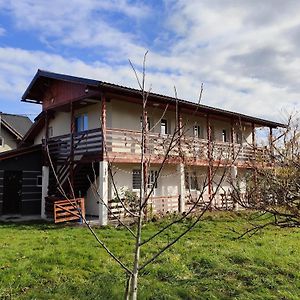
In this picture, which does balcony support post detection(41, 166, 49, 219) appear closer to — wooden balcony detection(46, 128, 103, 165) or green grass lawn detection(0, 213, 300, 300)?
wooden balcony detection(46, 128, 103, 165)

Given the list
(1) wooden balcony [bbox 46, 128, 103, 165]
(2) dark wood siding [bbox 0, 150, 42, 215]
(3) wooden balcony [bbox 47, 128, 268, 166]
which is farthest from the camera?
(2) dark wood siding [bbox 0, 150, 42, 215]

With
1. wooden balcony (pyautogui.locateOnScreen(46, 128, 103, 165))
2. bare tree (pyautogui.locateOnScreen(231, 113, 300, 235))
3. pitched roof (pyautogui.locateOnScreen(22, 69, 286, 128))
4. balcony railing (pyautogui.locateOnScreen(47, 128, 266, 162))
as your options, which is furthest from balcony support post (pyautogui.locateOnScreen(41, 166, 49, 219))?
bare tree (pyautogui.locateOnScreen(231, 113, 300, 235))

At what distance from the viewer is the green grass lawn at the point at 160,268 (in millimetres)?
6820

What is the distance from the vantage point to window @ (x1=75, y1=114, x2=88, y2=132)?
19.7 metres

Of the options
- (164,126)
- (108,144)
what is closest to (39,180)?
(108,144)

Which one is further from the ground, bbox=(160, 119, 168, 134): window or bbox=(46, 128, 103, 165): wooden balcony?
bbox=(160, 119, 168, 134): window

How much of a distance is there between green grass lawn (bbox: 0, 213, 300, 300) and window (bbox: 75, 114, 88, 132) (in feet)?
26.7

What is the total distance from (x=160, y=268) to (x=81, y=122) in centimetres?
1320

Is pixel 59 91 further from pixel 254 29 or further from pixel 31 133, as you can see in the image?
pixel 254 29

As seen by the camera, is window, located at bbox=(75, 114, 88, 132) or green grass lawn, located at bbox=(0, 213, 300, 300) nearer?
green grass lawn, located at bbox=(0, 213, 300, 300)

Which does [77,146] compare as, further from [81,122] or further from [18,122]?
[18,122]

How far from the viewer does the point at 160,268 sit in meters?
8.21

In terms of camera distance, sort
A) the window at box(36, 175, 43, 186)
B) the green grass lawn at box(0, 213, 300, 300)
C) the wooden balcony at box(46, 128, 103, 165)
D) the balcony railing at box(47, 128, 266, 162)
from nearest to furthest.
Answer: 1. the green grass lawn at box(0, 213, 300, 300)
2. the balcony railing at box(47, 128, 266, 162)
3. the wooden balcony at box(46, 128, 103, 165)
4. the window at box(36, 175, 43, 186)

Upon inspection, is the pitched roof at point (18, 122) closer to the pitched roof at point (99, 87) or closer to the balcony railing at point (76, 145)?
the pitched roof at point (99, 87)
